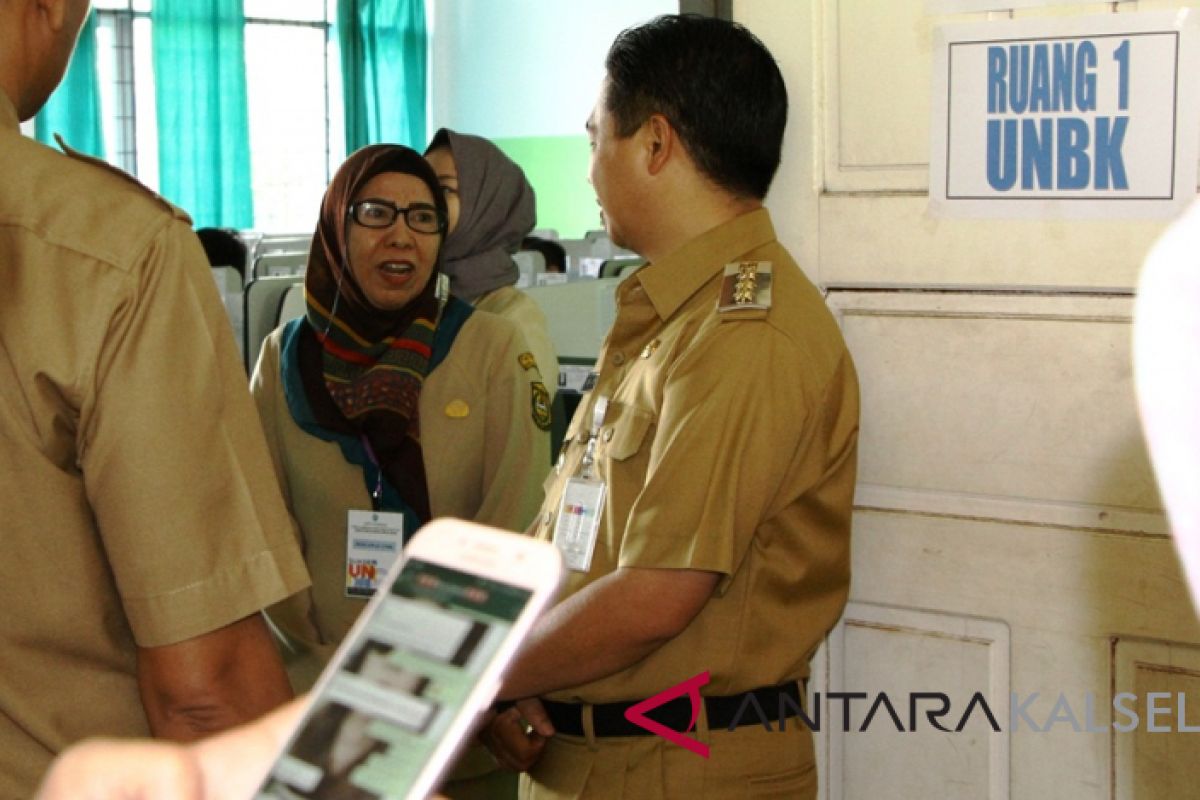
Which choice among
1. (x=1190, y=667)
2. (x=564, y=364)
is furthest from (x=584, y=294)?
(x=1190, y=667)

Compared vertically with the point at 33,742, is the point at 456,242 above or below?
above

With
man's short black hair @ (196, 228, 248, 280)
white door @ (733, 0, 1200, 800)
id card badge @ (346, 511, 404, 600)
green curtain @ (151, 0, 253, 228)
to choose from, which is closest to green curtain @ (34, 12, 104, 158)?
green curtain @ (151, 0, 253, 228)

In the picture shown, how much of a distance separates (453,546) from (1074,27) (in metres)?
1.35

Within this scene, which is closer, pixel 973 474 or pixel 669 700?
pixel 669 700

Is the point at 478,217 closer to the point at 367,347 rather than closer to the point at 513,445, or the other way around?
the point at 367,347

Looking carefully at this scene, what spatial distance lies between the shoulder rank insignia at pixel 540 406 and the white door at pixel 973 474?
673mm

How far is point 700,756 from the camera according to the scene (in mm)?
1633

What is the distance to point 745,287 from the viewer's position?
1644 mm

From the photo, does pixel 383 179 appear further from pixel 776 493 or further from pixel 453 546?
pixel 453 546

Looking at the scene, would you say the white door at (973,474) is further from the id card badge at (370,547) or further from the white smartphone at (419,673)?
the white smartphone at (419,673)

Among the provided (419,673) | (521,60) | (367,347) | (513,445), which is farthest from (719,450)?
(521,60)

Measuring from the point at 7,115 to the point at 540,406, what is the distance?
1.40m

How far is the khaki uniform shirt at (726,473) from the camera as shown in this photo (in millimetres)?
1549

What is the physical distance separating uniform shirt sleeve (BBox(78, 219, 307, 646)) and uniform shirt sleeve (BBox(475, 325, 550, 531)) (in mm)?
1152
